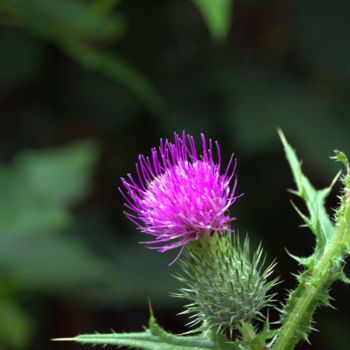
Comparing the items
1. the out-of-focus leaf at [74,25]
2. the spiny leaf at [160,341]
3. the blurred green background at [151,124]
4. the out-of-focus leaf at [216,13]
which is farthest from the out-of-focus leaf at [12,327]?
the spiny leaf at [160,341]

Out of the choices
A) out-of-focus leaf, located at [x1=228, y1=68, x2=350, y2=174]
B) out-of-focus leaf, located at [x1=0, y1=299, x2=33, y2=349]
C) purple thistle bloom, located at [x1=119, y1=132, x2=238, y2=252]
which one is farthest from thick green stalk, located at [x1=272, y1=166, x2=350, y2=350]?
out-of-focus leaf, located at [x1=228, y1=68, x2=350, y2=174]

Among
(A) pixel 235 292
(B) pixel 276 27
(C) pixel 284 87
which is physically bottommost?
(A) pixel 235 292

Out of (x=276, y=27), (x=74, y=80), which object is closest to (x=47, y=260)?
(x=74, y=80)

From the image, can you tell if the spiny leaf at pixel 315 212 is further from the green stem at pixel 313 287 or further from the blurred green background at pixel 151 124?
the blurred green background at pixel 151 124

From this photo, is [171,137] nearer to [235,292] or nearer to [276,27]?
[276,27]

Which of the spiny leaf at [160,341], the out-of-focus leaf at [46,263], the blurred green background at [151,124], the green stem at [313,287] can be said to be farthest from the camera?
the blurred green background at [151,124]

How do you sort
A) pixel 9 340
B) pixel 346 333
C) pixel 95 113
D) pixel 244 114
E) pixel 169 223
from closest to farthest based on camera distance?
pixel 169 223, pixel 9 340, pixel 244 114, pixel 346 333, pixel 95 113

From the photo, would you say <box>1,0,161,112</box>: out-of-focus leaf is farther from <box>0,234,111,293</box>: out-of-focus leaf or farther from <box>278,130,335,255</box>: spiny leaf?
<box>278,130,335,255</box>: spiny leaf
